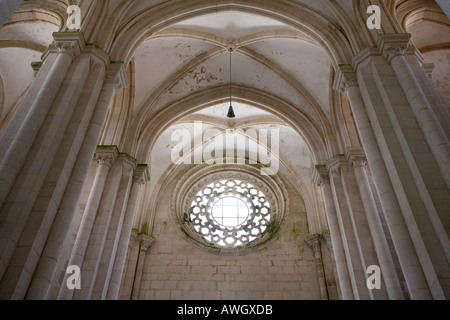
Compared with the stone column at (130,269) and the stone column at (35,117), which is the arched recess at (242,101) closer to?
the stone column at (130,269)

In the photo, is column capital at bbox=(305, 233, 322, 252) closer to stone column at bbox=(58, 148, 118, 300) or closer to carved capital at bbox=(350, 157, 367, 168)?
carved capital at bbox=(350, 157, 367, 168)

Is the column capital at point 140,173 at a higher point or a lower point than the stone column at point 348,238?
higher

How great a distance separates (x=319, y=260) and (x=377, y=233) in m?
4.52

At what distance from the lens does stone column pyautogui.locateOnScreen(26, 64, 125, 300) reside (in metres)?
4.41

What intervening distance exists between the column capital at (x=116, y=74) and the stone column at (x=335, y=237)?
552 cm

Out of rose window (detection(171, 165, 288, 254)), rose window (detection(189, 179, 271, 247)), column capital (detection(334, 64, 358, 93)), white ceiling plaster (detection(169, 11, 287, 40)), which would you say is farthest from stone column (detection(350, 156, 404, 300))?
rose window (detection(189, 179, 271, 247))

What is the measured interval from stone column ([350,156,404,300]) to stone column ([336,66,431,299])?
6.10 ft

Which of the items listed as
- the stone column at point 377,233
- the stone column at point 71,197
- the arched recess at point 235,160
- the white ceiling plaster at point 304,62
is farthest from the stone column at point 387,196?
the arched recess at point 235,160

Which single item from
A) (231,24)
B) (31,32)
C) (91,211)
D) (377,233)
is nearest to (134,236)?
(91,211)

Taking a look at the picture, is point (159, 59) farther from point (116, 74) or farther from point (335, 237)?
point (335, 237)

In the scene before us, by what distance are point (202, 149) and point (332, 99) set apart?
5.81 m

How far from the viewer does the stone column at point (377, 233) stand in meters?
6.52

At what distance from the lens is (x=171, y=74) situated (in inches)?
443

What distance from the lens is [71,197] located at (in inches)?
206
